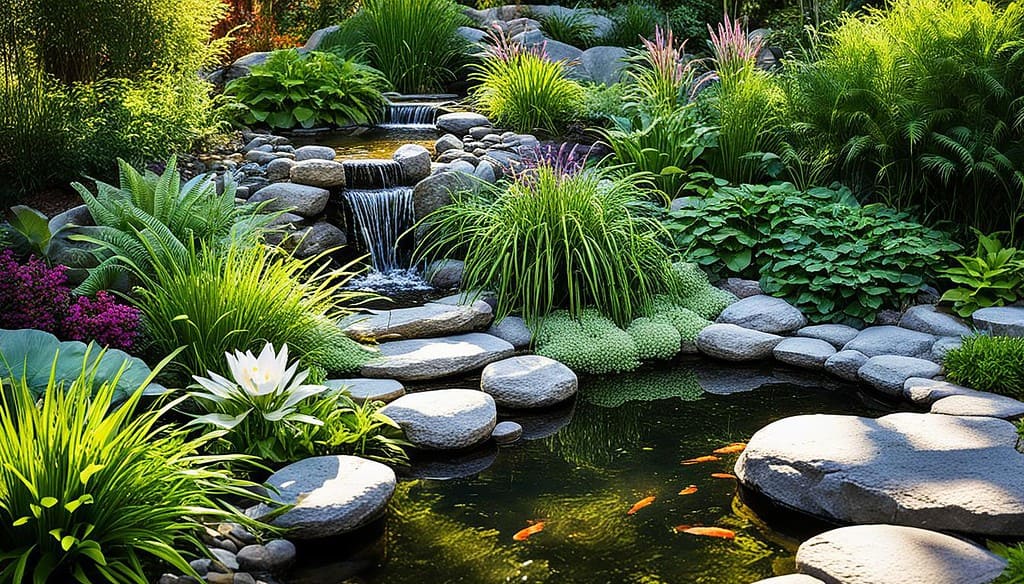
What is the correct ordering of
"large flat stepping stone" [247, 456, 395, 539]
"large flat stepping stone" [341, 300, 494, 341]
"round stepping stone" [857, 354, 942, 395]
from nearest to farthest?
1. "large flat stepping stone" [247, 456, 395, 539]
2. "round stepping stone" [857, 354, 942, 395]
3. "large flat stepping stone" [341, 300, 494, 341]

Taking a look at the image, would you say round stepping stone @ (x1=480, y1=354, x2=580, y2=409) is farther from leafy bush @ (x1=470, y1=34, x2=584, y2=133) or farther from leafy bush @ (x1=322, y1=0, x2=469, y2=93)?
leafy bush @ (x1=322, y1=0, x2=469, y2=93)

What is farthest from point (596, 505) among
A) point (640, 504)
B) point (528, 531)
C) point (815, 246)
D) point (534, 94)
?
point (534, 94)

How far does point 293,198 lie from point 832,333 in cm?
367

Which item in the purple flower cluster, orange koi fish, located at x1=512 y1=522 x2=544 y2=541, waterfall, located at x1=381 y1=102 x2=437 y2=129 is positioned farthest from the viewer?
waterfall, located at x1=381 y1=102 x2=437 y2=129

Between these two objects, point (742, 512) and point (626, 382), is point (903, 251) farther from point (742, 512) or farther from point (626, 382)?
point (742, 512)

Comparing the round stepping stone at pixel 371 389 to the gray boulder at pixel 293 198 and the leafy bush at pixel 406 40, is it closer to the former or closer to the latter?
the gray boulder at pixel 293 198

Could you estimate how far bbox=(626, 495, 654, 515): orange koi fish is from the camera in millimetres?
4066

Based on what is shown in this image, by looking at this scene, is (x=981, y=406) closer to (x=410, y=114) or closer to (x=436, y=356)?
(x=436, y=356)

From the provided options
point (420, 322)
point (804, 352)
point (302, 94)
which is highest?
point (302, 94)

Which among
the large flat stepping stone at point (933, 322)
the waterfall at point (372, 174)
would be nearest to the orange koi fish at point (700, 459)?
the large flat stepping stone at point (933, 322)

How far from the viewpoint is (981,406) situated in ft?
15.7

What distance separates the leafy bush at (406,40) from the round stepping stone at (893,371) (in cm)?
664

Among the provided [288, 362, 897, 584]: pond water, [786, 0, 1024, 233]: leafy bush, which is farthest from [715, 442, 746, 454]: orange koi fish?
[786, 0, 1024, 233]: leafy bush

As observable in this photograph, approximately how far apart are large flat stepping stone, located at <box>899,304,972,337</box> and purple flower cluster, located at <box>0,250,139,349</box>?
14.5ft
